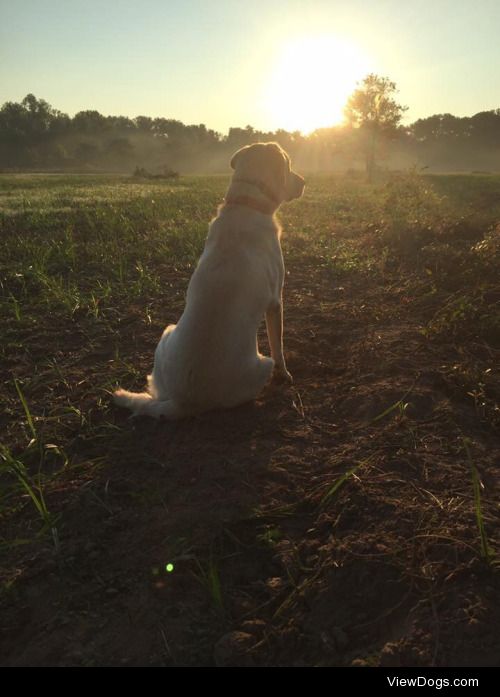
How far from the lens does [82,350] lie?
467 centimetres

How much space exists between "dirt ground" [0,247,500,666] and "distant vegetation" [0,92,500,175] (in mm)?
70706

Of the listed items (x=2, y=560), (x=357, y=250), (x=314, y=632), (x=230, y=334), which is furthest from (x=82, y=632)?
(x=357, y=250)

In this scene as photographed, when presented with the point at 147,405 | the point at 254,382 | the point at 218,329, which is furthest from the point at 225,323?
the point at 147,405

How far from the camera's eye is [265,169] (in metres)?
4.09

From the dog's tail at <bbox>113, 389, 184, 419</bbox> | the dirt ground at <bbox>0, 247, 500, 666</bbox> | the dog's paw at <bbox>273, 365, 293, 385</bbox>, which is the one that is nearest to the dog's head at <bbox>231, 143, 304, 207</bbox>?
the dog's paw at <bbox>273, 365, 293, 385</bbox>

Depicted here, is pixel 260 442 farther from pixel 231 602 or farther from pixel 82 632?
pixel 82 632

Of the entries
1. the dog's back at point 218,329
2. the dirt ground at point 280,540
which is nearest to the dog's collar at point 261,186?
the dog's back at point 218,329

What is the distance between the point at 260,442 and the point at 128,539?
42.4 inches

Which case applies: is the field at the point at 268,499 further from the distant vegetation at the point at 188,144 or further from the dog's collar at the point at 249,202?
the distant vegetation at the point at 188,144

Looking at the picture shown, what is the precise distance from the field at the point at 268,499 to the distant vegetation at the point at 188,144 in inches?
2727

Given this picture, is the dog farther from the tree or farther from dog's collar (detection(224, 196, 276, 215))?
the tree

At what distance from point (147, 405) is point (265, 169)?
2.27 metres

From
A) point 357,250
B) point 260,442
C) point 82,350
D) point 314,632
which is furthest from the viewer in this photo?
point 357,250

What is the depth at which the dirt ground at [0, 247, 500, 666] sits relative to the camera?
70.0 inches
